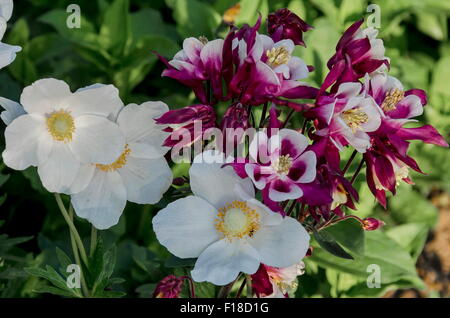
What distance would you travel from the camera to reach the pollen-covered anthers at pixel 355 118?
1194 millimetres

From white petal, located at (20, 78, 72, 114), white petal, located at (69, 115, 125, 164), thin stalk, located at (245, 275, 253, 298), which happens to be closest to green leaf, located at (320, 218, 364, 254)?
thin stalk, located at (245, 275, 253, 298)

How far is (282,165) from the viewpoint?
1204mm

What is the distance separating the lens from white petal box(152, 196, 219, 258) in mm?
1271

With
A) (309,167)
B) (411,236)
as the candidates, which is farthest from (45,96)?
(411,236)

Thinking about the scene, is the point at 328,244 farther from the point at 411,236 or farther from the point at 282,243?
the point at 411,236

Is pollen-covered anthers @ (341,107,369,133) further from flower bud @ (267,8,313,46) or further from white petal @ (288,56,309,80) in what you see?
flower bud @ (267,8,313,46)

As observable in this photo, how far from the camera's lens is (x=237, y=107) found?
1.22 metres

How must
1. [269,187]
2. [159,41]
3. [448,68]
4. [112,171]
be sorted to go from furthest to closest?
[448,68] → [159,41] → [112,171] → [269,187]

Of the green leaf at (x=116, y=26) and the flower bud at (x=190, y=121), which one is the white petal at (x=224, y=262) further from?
the green leaf at (x=116, y=26)

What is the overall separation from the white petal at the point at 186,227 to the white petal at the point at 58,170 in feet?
0.64

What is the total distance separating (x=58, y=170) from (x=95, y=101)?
0.16 meters
